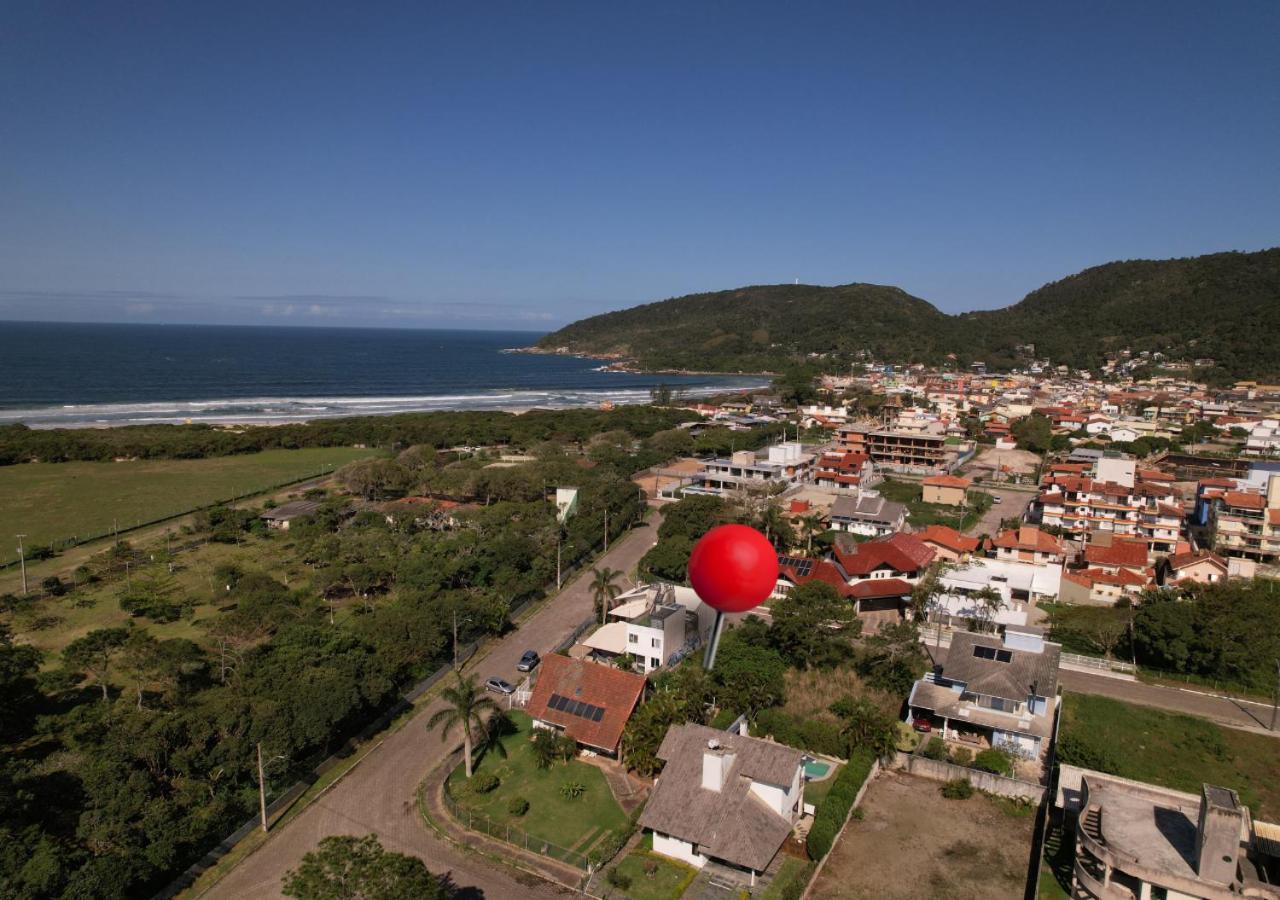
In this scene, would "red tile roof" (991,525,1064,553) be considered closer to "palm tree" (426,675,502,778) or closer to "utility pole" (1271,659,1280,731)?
"utility pole" (1271,659,1280,731)

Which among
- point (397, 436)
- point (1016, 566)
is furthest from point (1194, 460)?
point (397, 436)

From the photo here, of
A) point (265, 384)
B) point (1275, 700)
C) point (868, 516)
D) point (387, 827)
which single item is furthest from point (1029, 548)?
point (265, 384)

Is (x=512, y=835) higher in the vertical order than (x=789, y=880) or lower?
lower

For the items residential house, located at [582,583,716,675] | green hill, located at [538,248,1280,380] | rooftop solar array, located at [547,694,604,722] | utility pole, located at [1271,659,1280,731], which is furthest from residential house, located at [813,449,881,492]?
green hill, located at [538,248,1280,380]

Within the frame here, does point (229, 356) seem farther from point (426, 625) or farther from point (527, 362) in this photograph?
point (426, 625)

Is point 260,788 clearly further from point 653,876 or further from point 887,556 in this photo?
point 887,556

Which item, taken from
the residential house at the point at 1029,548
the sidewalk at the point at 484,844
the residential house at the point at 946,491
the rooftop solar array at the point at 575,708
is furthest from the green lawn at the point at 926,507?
the sidewalk at the point at 484,844
